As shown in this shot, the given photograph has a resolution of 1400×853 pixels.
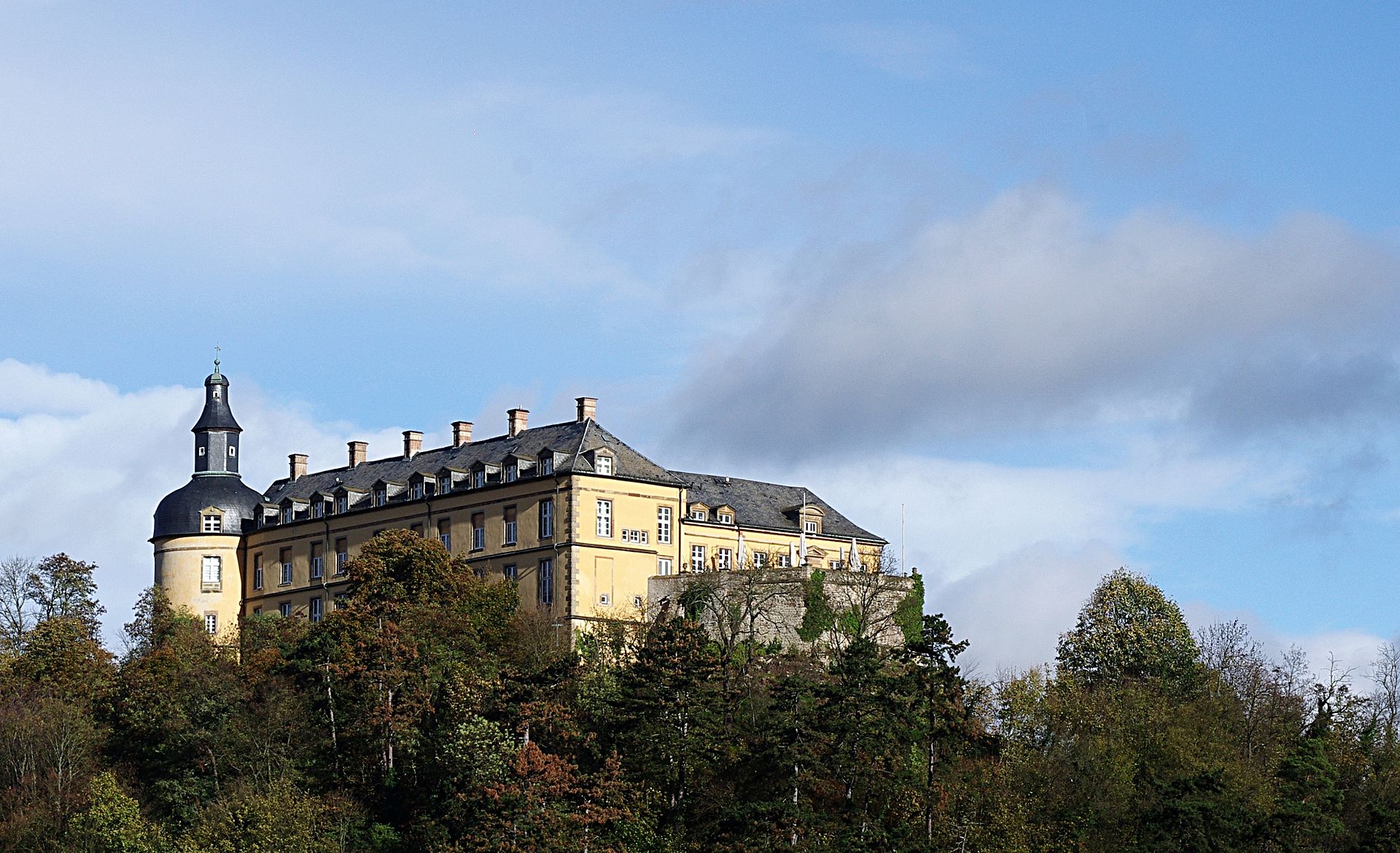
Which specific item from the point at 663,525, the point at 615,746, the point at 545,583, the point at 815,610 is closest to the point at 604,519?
the point at 663,525

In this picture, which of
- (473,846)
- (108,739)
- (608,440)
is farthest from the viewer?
(608,440)

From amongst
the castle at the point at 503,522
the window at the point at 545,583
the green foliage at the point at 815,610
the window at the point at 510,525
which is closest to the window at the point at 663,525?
the castle at the point at 503,522

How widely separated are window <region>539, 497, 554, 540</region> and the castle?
0.07 meters

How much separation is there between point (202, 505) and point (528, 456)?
19.2 m

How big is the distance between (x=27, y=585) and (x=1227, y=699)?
48.7m

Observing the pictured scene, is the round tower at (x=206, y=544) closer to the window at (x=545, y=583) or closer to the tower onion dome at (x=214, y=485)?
the tower onion dome at (x=214, y=485)

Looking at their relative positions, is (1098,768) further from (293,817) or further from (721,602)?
(293,817)

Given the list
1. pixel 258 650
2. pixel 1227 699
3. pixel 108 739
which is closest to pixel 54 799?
pixel 108 739

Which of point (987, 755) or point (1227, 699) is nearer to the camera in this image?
point (987, 755)

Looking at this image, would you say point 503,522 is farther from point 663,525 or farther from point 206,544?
point 206,544

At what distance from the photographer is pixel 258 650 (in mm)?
84250

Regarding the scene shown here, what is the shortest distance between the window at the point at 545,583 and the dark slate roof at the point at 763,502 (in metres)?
7.20

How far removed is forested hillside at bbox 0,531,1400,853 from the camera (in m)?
68.8

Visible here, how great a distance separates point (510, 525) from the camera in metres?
88.6
